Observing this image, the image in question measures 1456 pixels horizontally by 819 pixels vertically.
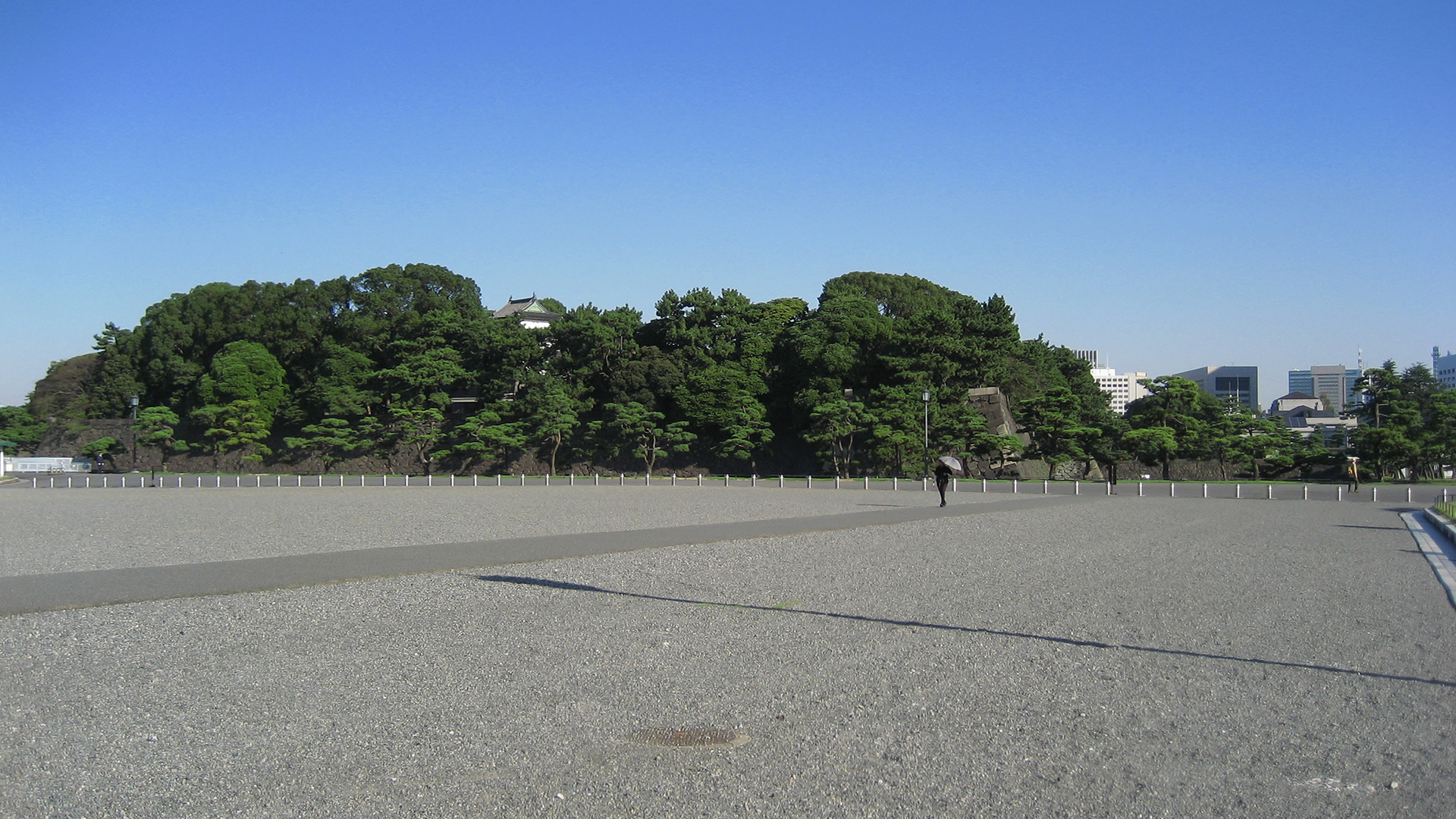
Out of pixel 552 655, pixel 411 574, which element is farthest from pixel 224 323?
pixel 552 655

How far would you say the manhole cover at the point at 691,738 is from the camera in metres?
4.84

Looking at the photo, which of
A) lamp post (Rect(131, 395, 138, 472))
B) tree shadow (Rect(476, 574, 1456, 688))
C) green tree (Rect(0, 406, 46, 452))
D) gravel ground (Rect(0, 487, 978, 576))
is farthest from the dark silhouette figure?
green tree (Rect(0, 406, 46, 452))

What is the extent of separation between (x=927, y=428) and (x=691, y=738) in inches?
1431

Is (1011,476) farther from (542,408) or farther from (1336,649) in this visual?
(1336,649)

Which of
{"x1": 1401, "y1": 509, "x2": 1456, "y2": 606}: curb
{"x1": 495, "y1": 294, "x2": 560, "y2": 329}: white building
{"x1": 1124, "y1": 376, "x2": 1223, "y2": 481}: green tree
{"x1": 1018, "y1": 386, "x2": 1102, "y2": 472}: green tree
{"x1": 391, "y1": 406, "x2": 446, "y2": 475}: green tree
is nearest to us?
{"x1": 1401, "y1": 509, "x2": 1456, "y2": 606}: curb

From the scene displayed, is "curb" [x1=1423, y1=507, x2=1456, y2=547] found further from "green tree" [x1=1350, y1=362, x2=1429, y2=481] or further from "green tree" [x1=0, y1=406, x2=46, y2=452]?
"green tree" [x1=0, y1=406, x2=46, y2=452]

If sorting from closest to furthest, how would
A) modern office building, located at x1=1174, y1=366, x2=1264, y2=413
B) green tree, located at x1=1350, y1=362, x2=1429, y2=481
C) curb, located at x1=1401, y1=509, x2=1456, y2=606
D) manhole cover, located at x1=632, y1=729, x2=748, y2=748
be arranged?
manhole cover, located at x1=632, y1=729, x2=748, y2=748 → curb, located at x1=1401, y1=509, x2=1456, y2=606 → green tree, located at x1=1350, y1=362, x2=1429, y2=481 → modern office building, located at x1=1174, y1=366, x2=1264, y2=413

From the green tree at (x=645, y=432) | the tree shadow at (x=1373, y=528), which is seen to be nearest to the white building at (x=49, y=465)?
the green tree at (x=645, y=432)

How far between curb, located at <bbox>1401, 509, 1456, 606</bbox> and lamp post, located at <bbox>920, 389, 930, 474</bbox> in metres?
19.0

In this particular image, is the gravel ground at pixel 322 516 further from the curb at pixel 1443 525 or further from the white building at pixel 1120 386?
the white building at pixel 1120 386

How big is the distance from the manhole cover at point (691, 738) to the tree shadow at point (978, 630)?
10.9 feet

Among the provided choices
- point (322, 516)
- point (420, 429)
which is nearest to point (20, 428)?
point (420, 429)

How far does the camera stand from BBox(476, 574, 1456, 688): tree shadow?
6.37 metres

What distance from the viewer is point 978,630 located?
25.6 feet
